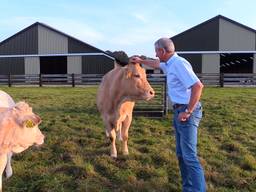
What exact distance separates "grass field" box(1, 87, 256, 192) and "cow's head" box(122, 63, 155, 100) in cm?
104

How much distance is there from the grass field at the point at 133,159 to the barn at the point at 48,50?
26335 mm

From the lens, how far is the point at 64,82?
1203 inches

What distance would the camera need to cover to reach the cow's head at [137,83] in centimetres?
642

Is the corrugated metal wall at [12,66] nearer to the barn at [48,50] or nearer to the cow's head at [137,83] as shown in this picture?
the barn at [48,50]

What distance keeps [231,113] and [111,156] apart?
5.49 metres

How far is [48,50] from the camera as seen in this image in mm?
36719

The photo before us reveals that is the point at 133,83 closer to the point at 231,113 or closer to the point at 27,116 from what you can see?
the point at 27,116

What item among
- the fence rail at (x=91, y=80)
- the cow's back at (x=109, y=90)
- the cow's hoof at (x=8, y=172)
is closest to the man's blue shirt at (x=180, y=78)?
the cow's back at (x=109, y=90)

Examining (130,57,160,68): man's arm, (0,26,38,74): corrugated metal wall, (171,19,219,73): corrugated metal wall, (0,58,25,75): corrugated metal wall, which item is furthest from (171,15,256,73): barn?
(130,57,160,68): man's arm

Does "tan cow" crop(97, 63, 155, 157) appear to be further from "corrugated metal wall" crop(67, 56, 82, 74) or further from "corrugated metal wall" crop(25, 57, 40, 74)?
"corrugated metal wall" crop(25, 57, 40, 74)

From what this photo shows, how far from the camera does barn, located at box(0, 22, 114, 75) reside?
3638cm

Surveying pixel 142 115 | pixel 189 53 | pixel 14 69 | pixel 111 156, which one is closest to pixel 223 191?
pixel 111 156

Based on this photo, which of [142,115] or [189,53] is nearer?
[142,115]

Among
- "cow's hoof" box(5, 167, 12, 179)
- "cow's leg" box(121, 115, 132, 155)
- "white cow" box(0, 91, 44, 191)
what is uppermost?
"white cow" box(0, 91, 44, 191)
